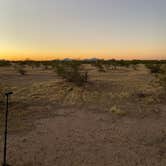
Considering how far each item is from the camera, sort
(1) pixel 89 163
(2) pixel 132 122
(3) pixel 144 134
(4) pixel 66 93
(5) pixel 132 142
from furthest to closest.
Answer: (4) pixel 66 93 < (2) pixel 132 122 < (3) pixel 144 134 < (5) pixel 132 142 < (1) pixel 89 163

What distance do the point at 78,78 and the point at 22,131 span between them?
9.83 m

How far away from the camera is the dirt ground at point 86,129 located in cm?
532

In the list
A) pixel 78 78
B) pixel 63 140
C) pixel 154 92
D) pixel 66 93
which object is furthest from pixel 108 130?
pixel 78 78

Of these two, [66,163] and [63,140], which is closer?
[66,163]

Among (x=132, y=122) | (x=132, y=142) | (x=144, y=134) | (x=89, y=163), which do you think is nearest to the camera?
(x=89, y=163)

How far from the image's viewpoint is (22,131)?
23.3 feet

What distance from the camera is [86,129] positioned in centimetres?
742

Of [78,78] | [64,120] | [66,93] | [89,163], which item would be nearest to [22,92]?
[66,93]

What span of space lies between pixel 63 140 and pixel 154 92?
30.2 feet

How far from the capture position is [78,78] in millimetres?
16547

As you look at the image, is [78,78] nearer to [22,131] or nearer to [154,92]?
[154,92]

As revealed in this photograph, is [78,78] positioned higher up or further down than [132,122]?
higher up

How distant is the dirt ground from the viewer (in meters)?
5.32

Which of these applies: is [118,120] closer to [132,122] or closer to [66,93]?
[132,122]
